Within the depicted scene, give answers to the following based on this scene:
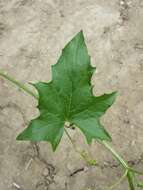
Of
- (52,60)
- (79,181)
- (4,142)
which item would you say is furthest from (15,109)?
(79,181)

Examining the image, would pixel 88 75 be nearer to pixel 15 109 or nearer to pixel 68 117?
pixel 68 117

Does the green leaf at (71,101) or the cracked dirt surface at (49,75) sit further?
the cracked dirt surface at (49,75)

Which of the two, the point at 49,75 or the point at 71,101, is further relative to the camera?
the point at 49,75

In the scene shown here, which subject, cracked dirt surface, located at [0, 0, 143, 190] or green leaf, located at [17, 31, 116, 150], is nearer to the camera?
green leaf, located at [17, 31, 116, 150]

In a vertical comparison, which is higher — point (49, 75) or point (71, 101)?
point (71, 101)
